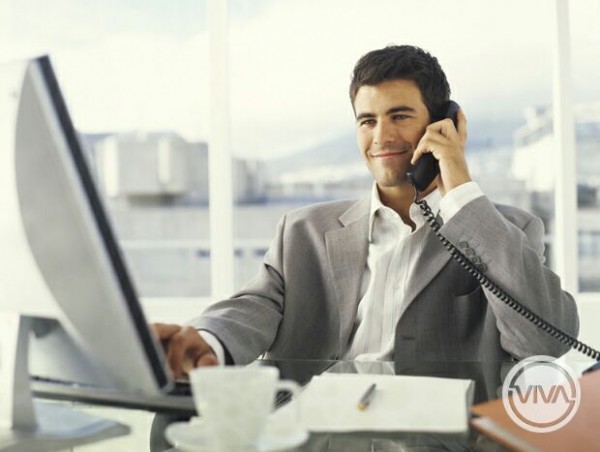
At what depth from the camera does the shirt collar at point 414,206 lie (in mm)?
1809

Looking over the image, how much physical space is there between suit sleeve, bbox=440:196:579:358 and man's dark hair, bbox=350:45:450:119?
1.17 ft

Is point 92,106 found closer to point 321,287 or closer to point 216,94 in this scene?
point 216,94

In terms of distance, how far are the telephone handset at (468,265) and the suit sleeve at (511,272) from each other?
0.01 m

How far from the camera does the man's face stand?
5.93ft

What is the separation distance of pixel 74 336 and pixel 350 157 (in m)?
4.09

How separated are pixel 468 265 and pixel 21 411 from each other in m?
0.91

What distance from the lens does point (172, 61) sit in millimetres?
4164

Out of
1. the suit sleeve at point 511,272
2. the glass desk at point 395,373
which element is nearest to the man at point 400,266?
the suit sleeve at point 511,272

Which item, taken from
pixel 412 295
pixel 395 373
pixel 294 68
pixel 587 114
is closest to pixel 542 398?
pixel 395 373

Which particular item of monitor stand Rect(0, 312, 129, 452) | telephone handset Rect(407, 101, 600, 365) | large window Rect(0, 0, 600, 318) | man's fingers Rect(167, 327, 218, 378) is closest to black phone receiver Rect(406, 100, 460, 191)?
telephone handset Rect(407, 101, 600, 365)

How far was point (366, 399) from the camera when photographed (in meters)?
1.05

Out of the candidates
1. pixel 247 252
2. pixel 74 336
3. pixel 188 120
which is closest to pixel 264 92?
pixel 188 120

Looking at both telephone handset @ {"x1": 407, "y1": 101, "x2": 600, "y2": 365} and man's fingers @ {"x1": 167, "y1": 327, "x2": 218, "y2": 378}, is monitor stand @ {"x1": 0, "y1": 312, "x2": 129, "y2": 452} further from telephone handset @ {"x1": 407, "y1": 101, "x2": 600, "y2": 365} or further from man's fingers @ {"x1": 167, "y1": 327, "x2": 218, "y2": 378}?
telephone handset @ {"x1": 407, "y1": 101, "x2": 600, "y2": 365}

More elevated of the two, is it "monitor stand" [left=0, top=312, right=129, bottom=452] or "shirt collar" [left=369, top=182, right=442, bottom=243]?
"shirt collar" [left=369, top=182, right=442, bottom=243]
